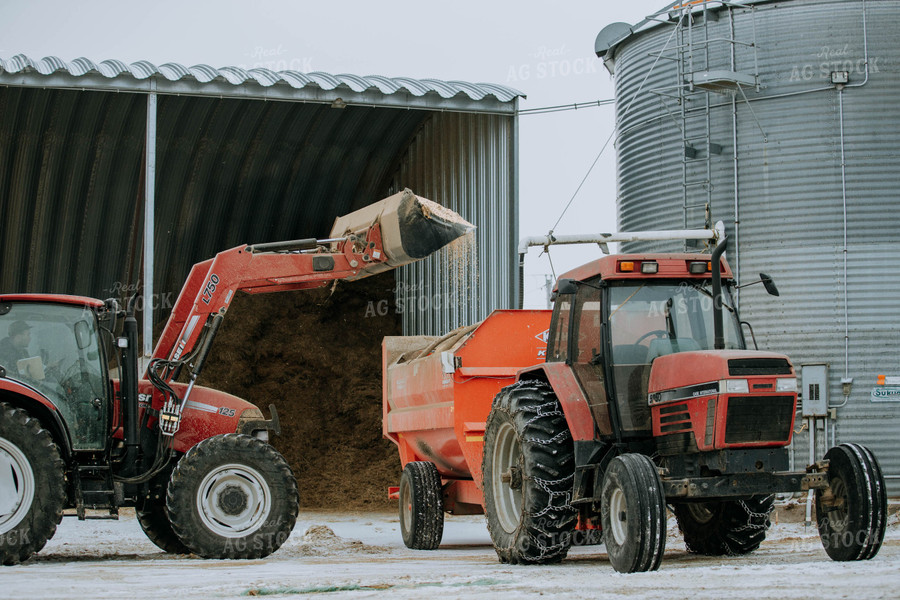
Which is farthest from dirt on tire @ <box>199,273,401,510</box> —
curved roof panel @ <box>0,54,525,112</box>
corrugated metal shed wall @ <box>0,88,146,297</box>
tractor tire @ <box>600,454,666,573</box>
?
tractor tire @ <box>600,454,666,573</box>

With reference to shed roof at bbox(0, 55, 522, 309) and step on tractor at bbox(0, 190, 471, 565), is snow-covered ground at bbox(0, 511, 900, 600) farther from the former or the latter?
shed roof at bbox(0, 55, 522, 309)

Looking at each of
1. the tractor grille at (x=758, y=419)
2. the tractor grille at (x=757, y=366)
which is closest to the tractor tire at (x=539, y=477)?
the tractor grille at (x=758, y=419)

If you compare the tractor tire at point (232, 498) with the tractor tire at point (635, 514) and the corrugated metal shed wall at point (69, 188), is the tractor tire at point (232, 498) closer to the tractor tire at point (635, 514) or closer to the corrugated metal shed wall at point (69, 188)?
the tractor tire at point (635, 514)

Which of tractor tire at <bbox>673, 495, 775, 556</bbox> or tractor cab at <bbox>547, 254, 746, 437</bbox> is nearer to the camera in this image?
tractor cab at <bbox>547, 254, 746, 437</bbox>

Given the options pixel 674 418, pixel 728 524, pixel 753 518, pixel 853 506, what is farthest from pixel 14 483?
pixel 853 506

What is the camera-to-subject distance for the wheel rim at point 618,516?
7.03 metres

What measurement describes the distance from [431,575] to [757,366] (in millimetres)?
2530

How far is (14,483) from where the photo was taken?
858cm

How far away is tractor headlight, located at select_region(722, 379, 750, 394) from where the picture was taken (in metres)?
6.90

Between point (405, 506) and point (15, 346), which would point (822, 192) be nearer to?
point (405, 506)

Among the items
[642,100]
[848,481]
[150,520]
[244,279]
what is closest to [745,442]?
[848,481]

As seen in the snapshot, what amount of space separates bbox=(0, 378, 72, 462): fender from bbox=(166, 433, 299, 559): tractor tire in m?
0.96

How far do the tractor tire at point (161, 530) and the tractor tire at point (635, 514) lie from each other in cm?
512

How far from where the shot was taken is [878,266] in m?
14.4
